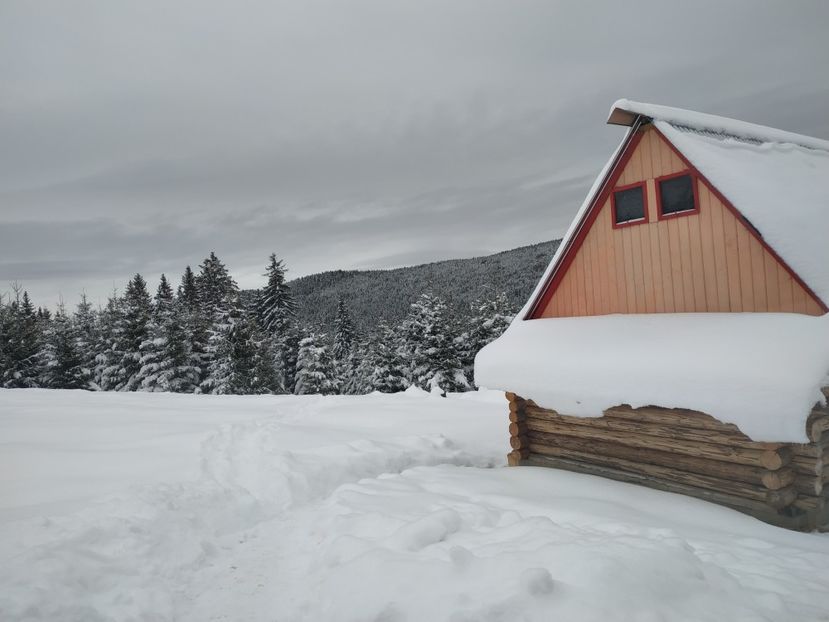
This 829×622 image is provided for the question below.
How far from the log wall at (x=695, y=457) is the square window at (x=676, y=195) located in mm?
3219

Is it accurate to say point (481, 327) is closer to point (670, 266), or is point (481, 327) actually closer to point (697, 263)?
point (670, 266)

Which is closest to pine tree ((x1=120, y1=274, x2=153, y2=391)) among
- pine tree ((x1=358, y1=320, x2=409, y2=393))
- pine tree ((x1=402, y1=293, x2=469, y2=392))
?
pine tree ((x1=358, y1=320, x2=409, y2=393))

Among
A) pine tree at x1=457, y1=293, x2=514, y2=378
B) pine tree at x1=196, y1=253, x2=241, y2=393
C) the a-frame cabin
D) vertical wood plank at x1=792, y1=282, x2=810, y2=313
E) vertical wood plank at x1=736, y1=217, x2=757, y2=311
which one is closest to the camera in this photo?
the a-frame cabin

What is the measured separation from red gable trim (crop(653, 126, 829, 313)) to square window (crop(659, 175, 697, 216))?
220 mm

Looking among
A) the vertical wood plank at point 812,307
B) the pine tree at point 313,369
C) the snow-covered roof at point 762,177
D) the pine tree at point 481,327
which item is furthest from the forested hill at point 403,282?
the vertical wood plank at point 812,307

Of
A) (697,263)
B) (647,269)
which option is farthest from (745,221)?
(647,269)

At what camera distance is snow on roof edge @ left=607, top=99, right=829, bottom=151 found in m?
8.12

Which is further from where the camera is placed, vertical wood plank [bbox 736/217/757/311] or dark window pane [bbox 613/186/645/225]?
dark window pane [bbox 613/186/645/225]

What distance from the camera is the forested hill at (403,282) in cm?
9850

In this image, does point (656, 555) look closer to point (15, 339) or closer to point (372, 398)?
point (372, 398)

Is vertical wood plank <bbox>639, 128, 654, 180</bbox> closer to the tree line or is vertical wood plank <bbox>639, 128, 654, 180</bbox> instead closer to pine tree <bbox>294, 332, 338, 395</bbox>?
the tree line

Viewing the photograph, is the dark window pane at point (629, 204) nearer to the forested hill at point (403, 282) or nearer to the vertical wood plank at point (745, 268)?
the vertical wood plank at point (745, 268)

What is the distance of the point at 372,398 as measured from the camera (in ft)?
52.5

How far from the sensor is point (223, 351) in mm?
31734
